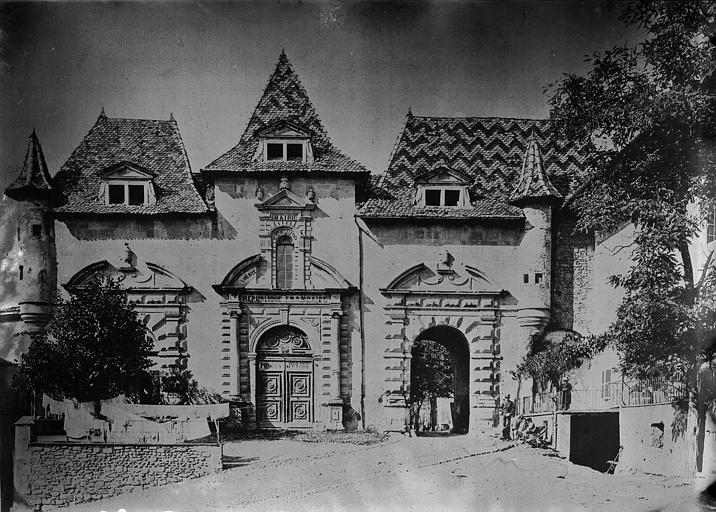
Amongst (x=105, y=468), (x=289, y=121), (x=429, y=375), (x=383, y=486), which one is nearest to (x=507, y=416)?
(x=429, y=375)

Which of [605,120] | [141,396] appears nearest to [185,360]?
[141,396]

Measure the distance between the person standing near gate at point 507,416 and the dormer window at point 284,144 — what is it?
2.53 meters

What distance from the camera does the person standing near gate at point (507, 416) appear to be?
6566mm

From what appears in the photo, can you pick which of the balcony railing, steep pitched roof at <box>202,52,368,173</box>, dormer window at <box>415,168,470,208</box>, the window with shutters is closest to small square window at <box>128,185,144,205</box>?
steep pitched roof at <box>202,52,368,173</box>

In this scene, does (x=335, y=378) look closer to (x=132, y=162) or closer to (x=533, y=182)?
(x=533, y=182)

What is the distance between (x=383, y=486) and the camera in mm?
6398

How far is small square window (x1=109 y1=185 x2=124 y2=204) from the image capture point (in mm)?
6637

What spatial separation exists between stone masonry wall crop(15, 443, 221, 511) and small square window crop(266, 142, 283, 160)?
7.76 ft

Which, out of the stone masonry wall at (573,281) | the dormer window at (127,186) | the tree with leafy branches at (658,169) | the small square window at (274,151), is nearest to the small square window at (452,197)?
the stone masonry wall at (573,281)

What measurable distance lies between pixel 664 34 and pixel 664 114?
2.08ft

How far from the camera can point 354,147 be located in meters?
6.57

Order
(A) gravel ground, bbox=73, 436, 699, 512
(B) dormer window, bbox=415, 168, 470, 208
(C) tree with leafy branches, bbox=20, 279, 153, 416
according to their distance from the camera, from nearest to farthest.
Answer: (A) gravel ground, bbox=73, 436, 699, 512 → (C) tree with leafy branches, bbox=20, 279, 153, 416 → (B) dormer window, bbox=415, 168, 470, 208

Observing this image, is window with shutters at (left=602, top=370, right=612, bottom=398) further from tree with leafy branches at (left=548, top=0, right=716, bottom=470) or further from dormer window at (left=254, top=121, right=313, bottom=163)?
dormer window at (left=254, top=121, right=313, bottom=163)

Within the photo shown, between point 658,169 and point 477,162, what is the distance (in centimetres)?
143
